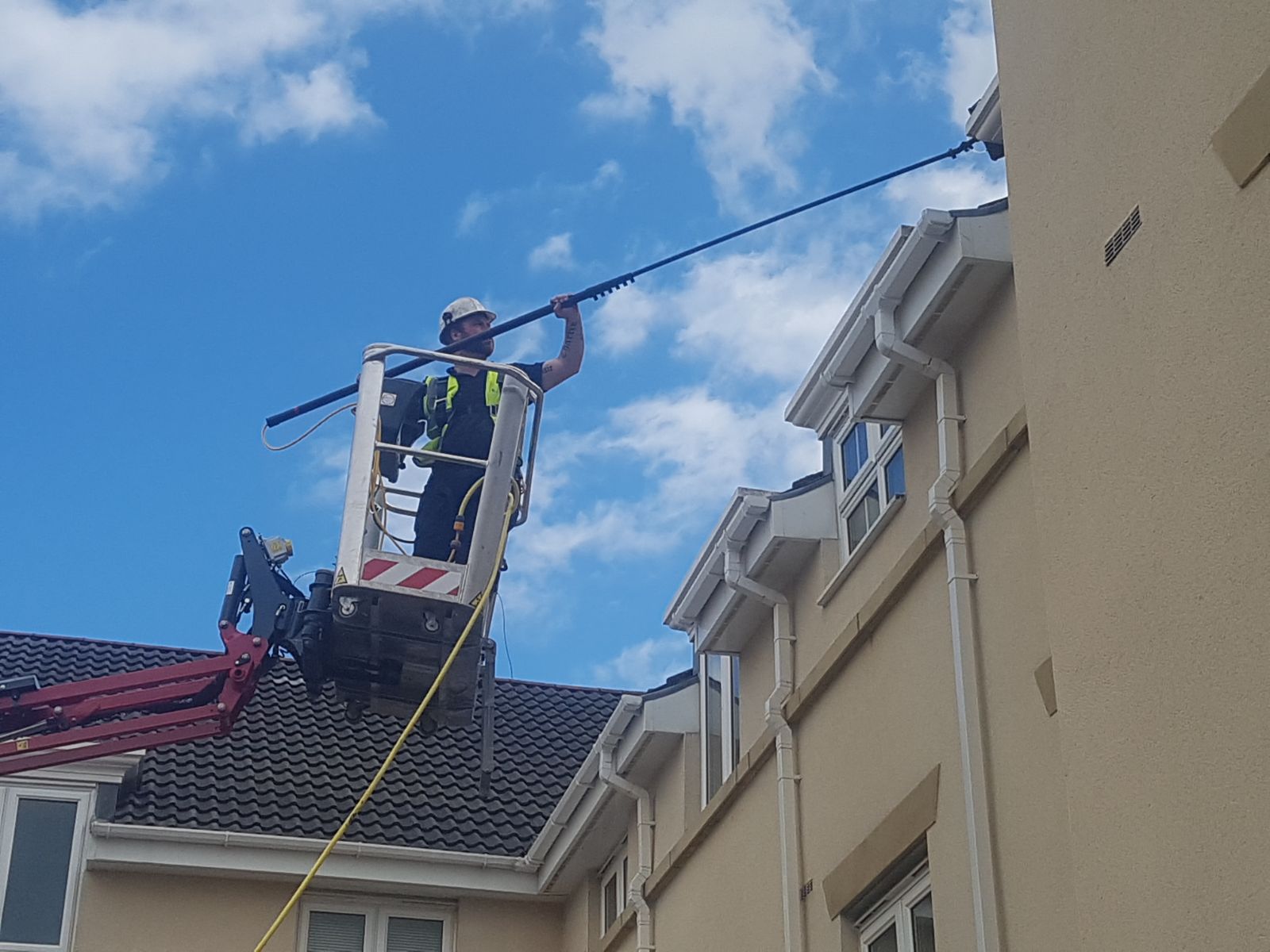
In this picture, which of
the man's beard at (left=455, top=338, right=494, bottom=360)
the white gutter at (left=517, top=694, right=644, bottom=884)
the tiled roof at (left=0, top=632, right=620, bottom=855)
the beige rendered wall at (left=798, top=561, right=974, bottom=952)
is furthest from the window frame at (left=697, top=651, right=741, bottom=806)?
the tiled roof at (left=0, top=632, right=620, bottom=855)

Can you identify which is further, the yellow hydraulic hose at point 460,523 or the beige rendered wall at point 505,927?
the beige rendered wall at point 505,927

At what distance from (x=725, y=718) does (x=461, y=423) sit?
10.8ft

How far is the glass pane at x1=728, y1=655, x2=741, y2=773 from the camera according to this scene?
44.1 ft

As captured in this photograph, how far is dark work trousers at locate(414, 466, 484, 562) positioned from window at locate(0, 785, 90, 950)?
711 centimetres

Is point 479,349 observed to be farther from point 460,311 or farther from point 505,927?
point 505,927

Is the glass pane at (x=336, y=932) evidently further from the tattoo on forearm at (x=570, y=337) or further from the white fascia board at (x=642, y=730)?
the tattoo on forearm at (x=570, y=337)

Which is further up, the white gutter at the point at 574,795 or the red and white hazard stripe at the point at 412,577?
the white gutter at the point at 574,795

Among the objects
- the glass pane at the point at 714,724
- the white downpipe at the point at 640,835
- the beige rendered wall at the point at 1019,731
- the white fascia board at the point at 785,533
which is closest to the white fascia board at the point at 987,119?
the beige rendered wall at the point at 1019,731

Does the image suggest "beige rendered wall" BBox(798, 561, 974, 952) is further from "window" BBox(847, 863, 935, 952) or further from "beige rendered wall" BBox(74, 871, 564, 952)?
"beige rendered wall" BBox(74, 871, 564, 952)

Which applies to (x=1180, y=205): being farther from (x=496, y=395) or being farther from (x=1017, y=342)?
(x=496, y=395)

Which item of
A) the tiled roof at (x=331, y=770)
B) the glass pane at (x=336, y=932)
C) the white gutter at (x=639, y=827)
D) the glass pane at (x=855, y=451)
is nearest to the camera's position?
the glass pane at (x=855, y=451)

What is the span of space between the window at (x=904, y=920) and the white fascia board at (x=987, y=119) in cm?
388

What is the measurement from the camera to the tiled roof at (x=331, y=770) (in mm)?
17859

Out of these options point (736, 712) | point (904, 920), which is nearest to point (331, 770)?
point (736, 712)
